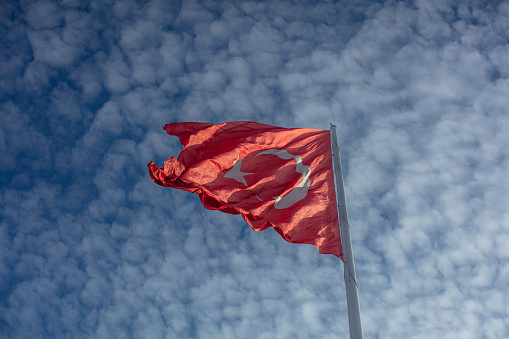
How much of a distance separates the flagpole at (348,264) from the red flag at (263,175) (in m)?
0.28

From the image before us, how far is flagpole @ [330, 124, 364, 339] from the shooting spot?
9.54 metres

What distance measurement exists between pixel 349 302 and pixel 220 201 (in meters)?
4.83

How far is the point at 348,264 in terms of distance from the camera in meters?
10.5

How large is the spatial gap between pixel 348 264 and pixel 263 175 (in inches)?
162

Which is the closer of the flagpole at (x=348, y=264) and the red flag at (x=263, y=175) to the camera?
the flagpole at (x=348, y=264)

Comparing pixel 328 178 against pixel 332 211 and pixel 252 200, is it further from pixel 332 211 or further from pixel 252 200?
pixel 252 200

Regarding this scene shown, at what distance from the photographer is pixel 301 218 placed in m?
11.9

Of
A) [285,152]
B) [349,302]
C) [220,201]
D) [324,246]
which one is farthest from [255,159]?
[349,302]

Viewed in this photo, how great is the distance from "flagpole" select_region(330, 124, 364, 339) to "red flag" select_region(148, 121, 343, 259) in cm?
28

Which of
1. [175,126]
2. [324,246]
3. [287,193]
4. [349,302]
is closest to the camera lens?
[349,302]

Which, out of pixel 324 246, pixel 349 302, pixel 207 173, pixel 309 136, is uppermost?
pixel 309 136

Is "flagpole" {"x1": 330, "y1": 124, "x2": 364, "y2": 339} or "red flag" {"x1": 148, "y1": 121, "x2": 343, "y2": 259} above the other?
"red flag" {"x1": 148, "y1": 121, "x2": 343, "y2": 259}

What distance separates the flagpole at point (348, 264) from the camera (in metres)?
9.54

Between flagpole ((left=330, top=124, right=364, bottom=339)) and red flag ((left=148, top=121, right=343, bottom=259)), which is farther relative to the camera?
red flag ((left=148, top=121, right=343, bottom=259))
